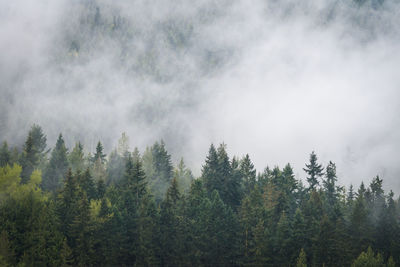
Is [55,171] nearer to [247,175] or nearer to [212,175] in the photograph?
[212,175]

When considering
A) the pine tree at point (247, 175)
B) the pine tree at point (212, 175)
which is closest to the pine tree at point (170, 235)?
the pine tree at point (212, 175)

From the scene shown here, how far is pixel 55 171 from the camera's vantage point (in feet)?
320

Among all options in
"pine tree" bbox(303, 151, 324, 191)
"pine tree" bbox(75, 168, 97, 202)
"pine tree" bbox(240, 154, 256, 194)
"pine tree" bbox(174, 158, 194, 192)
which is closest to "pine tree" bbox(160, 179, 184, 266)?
"pine tree" bbox(75, 168, 97, 202)

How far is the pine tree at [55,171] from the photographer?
9512cm

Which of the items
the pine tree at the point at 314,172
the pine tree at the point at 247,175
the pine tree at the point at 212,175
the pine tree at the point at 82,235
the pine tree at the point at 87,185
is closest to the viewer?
the pine tree at the point at 82,235

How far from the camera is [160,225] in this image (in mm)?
72562

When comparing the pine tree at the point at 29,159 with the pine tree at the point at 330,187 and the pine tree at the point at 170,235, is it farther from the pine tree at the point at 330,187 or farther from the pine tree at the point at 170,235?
the pine tree at the point at 330,187

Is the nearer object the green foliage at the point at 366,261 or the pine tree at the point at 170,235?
the green foliage at the point at 366,261

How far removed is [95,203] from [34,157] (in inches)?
991

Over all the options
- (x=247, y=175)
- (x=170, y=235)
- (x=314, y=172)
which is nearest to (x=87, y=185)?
(x=170, y=235)

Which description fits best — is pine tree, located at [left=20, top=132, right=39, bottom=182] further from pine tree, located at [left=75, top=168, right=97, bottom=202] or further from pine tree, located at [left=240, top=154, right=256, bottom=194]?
pine tree, located at [left=240, top=154, right=256, bottom=194]

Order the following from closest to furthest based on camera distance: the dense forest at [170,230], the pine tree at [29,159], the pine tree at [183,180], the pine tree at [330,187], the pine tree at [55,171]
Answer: the dense forest at [170,230] → the pine tree at [29,159] → the pine tree at [55,171] → the pine tree at [330,187] → the pine tree at [183,180]

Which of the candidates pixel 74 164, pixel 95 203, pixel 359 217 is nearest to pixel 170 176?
pixel 74 164

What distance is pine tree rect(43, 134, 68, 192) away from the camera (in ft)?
312
